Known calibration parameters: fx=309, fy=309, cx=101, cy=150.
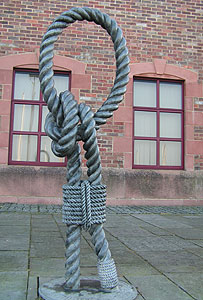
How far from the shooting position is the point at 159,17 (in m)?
7.82

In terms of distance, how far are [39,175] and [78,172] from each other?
509cm

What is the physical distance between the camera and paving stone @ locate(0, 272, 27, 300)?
1.79 metres

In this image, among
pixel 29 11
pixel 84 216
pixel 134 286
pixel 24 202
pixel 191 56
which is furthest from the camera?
pixel 191 56

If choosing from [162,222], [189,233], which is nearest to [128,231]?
[189,233]

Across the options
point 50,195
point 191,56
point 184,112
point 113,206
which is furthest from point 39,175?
point 191,56

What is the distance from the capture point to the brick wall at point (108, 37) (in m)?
7.26

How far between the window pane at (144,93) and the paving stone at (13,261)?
5.55m

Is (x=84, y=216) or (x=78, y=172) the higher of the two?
(x=78, y=172)

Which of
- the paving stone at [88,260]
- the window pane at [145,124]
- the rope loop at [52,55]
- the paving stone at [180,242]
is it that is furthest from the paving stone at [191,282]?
the window pane at [145,124]

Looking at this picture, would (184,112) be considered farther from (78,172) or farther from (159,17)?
(78,172)

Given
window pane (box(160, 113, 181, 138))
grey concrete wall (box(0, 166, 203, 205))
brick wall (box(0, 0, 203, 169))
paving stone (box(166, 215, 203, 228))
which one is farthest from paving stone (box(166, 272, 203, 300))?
window pane (box(160, 113, 181, 138))

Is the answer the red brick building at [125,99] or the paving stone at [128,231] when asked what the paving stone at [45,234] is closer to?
the paving stone at [128,231]

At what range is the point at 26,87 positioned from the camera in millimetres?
7363

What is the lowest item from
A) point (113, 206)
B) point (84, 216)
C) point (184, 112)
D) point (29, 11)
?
point (113, 206)
